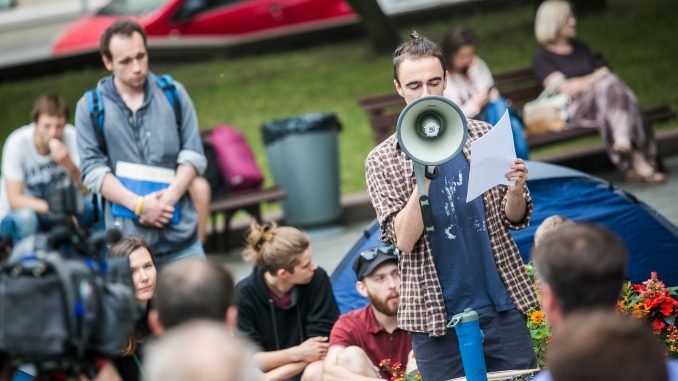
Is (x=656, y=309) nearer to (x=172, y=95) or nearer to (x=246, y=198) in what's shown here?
(x=172, y=95)

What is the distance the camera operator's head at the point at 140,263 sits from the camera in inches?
227

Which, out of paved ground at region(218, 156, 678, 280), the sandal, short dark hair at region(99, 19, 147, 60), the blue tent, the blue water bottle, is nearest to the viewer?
the blue water bottle

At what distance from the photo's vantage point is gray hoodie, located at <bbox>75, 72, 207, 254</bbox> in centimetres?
653

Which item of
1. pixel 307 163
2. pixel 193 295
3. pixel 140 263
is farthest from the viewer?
pixel 307 163

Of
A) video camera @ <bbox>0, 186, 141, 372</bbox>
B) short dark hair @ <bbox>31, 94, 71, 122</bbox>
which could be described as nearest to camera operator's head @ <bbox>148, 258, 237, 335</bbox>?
video camera @ <bbox>0, 186, 141, 372</bbox>

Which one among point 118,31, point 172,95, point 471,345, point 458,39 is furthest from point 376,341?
point 458,39

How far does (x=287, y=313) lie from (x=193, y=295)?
3.13m

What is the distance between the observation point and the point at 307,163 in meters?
10.6

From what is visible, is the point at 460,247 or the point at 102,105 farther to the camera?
the point at 102,105

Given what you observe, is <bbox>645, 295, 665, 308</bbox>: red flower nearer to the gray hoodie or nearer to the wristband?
the gray hoodie

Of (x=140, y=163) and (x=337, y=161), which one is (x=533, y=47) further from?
(x=140, y=163)

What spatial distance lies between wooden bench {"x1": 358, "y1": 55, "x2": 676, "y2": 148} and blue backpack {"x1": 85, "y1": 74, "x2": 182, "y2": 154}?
414 centimetres

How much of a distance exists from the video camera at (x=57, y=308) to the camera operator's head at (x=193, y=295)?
10 cm

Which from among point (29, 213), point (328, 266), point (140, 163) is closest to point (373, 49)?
point (328, 266)
